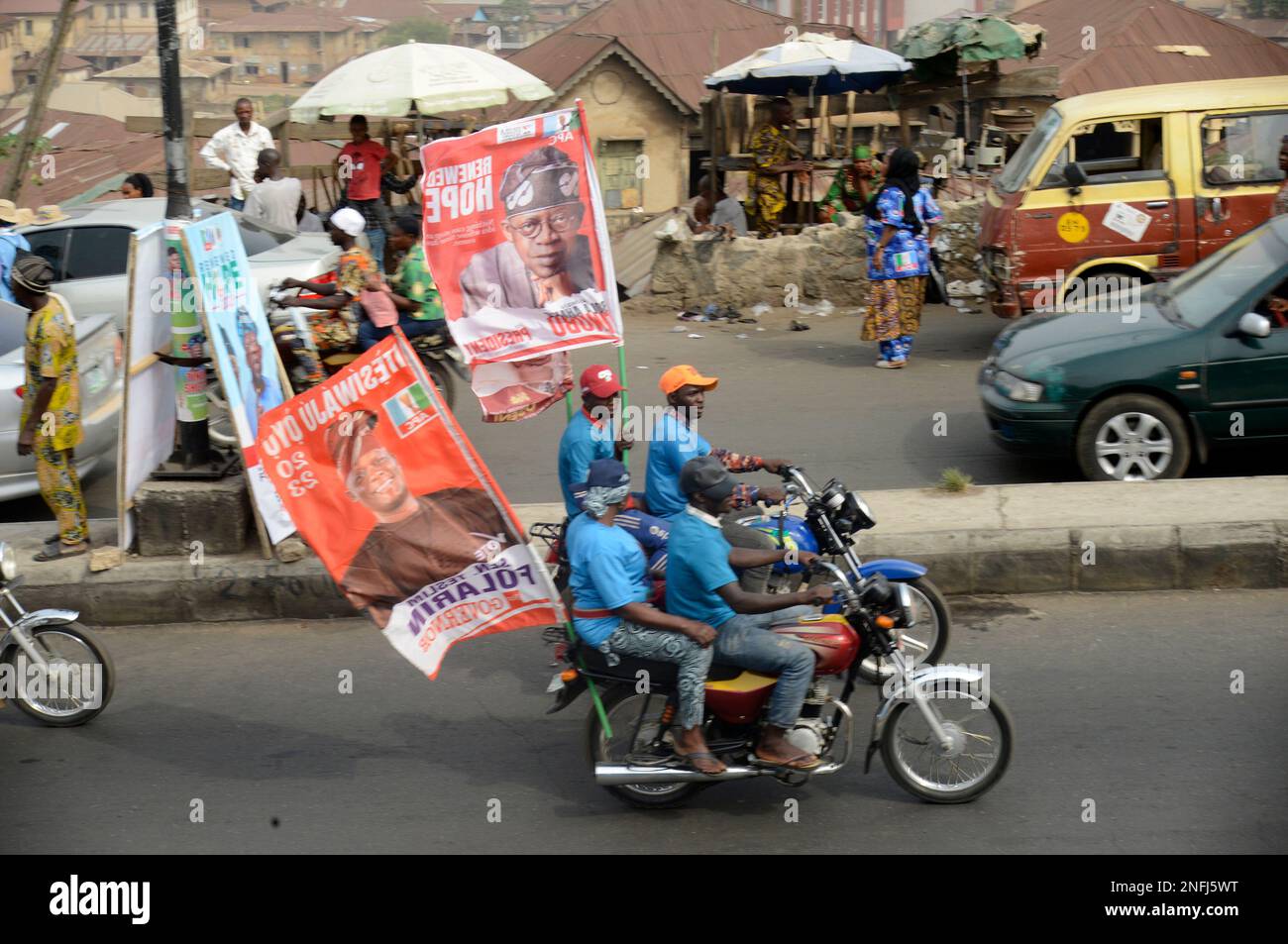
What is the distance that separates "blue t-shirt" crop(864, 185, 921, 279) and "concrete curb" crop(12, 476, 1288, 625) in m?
3.82

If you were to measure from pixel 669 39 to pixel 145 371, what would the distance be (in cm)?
3248

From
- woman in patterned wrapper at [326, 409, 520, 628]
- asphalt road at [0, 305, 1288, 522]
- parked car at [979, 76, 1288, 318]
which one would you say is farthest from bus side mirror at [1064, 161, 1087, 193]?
woman in patterned wrapper at [326, 409, 520, 628]

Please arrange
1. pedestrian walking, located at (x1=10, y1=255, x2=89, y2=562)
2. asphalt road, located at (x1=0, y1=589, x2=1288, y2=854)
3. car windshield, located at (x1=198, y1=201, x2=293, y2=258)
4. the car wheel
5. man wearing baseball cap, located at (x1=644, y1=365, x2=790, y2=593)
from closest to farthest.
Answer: asphalt road, located at (x1=0, y1=589, x2=1288, y2=854), man wearing baseball cap, located at (x1=644, y1=365, x2=790, y2=593), pedestrian walking, located at (x1=10, y1=255, x2=89, y2=562), the car wheel, car windshield, located at (x1=198, y1=201, x2=293, y2=258)

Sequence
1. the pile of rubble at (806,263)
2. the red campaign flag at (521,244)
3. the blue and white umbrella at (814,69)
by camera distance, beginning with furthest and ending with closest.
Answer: the blue and white umbrella at (814,69), the pile of rubble at (806,263), the red campaign flag at (521,244)

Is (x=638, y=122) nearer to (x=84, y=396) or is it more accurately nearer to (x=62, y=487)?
(x=84, y=396)

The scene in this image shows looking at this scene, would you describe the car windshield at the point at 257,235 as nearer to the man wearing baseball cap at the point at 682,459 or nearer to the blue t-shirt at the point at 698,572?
the man wearing baseball cap at the point at 682,459

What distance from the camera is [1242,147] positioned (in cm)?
1106

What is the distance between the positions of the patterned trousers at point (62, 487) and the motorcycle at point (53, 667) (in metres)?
1.39

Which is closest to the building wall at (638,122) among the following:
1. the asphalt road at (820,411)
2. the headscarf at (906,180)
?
the asphalt road at (820,411)

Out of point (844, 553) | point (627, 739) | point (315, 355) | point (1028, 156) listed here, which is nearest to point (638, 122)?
point (1028, 156)

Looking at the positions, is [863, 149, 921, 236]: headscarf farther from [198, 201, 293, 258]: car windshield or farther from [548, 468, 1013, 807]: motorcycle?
[548, 468, 1013, 807]: motorcycle

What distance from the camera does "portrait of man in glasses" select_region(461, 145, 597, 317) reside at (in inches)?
273

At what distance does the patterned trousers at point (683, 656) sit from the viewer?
16.6ft

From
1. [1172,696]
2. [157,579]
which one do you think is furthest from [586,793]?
[157,579]
